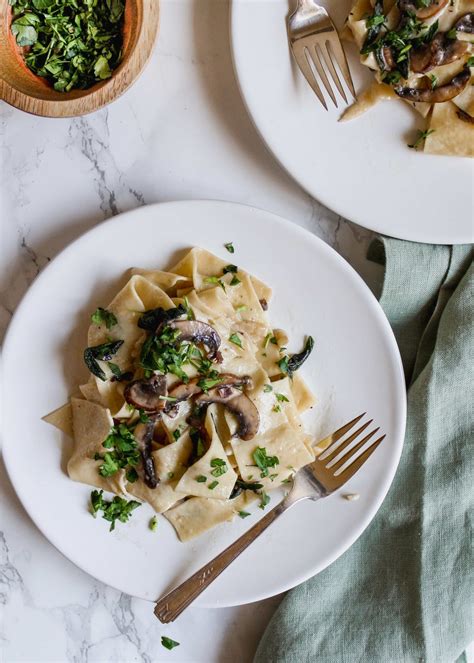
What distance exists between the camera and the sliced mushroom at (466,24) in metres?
2.89

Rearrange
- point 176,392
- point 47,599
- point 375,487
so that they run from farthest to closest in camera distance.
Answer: point 47,599, point 375,487, point 176,392

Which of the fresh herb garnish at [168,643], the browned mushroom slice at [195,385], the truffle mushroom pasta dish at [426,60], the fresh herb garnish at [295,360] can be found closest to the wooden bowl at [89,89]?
the truffle mushroom pasta dish at [426,60]

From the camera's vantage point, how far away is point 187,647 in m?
3.35

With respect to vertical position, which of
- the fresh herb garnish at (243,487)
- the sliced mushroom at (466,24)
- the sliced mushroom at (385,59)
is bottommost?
the fresh herb garnish at (243,487)

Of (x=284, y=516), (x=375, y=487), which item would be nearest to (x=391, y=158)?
(x=375, y=487)

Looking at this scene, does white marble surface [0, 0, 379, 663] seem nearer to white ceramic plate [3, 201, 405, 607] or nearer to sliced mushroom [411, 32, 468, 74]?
white ceramic plate [3, 201, 405, 607]

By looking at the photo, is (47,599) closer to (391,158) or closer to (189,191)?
(189,191)

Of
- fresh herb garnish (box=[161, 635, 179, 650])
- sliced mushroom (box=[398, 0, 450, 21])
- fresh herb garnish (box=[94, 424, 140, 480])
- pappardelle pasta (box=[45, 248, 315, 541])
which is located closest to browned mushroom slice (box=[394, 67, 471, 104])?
sliced mushroom (box=[398, 0, 450, 21])

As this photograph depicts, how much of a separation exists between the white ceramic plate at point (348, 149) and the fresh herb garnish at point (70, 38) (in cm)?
52

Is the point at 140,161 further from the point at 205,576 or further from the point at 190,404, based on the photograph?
the point at 205,576

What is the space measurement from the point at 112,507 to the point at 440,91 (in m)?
2.25

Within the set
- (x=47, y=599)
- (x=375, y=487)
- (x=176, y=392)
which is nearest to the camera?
(x=176, y=392)

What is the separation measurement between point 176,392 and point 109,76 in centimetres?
133

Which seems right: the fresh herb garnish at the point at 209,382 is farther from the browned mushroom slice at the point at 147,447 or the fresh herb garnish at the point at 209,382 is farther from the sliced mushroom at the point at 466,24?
the sliced mushroom at the point at 466,24
